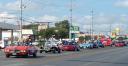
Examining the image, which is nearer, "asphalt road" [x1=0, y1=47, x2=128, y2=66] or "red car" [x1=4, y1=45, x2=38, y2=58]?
"asphalt road" [x1=0, y1=47, x2=128, y2=66]

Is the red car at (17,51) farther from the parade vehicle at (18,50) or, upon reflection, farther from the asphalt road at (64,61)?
Answer: the asphalt road at (64,61)

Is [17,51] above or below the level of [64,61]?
above

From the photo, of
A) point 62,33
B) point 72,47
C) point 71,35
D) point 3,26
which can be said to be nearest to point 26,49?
point 72,47

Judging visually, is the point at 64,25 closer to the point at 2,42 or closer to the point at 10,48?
the point at 2,42

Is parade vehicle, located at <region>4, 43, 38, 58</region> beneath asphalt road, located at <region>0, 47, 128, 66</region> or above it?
above

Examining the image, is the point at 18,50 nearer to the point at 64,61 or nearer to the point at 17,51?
the point at 17,51

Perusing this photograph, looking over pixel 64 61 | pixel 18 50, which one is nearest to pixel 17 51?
pixel 18 50

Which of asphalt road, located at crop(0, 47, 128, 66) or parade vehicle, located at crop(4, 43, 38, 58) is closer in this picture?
asphalt road, located at crop(0, 47, 128, 66)

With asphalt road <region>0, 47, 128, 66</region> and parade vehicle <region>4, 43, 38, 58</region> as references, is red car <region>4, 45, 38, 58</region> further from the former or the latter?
asphalt road <region>0, 47, 128, 66</region>

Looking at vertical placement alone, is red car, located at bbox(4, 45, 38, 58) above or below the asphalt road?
above

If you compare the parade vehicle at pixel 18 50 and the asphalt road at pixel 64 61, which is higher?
the parade vehicle at pixel 18 50

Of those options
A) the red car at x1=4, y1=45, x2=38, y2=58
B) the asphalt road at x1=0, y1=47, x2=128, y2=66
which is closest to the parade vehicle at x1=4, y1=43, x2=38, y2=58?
the red car at x1=4, y1=45, x2=38, y2=58

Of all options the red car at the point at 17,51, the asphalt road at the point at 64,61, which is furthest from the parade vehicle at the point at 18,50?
the asphalt road at the point at 64,61

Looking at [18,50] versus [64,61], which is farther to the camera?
[18,50]
